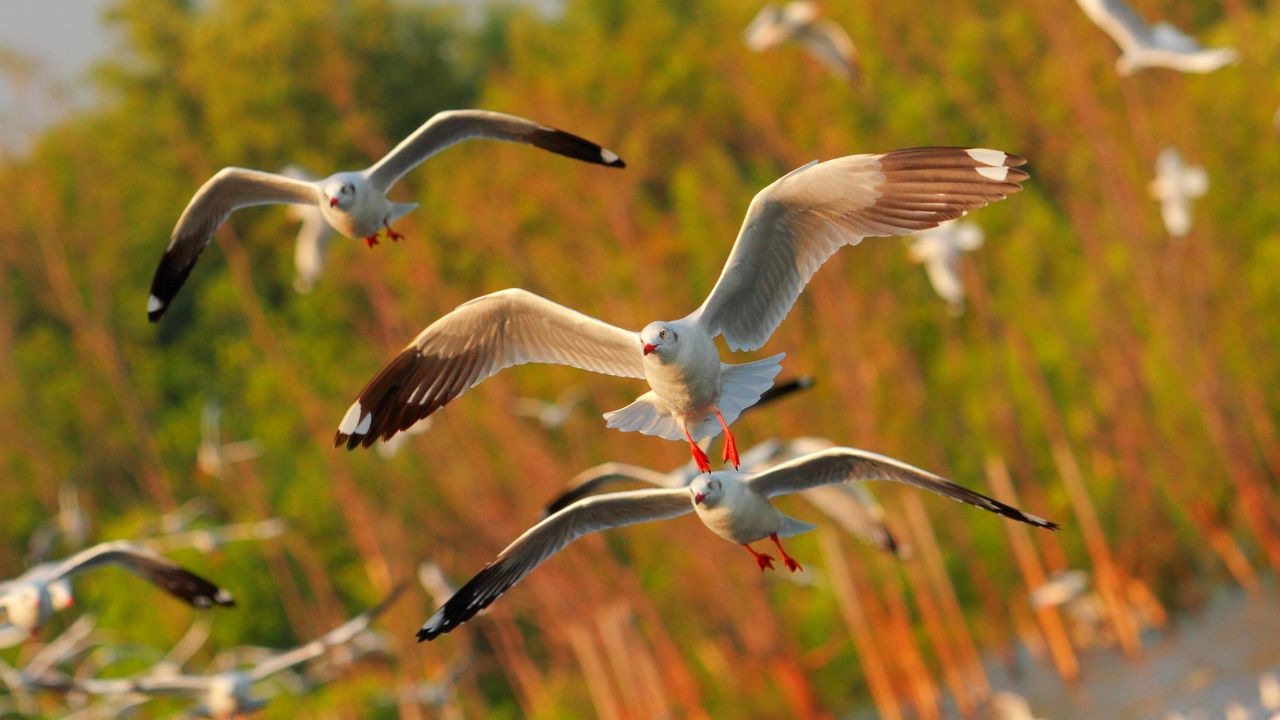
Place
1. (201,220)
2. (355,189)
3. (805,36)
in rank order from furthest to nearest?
(805,36) → (201,220) → (355,189)

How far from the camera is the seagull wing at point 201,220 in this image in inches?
311

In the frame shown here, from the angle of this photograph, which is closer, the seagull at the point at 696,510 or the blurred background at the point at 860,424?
the seagull at the point at 696,510

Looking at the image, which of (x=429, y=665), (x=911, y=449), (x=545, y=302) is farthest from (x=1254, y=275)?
(x=545, y=302)

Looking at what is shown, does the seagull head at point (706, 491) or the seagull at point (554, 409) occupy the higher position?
the seagull at point (554, 409)

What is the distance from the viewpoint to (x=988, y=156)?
5.94 meters

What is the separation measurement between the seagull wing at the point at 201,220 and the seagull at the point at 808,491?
2020 millimetres

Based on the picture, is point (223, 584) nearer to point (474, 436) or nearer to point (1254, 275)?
point (474, 436)

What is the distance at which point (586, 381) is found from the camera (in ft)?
58.9

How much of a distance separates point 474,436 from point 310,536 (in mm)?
7364

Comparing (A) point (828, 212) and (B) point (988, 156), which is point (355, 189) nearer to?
(A) point (828, 212)

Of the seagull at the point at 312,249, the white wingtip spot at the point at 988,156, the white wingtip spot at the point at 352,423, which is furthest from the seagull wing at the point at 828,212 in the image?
the seagull at the point at 312,249

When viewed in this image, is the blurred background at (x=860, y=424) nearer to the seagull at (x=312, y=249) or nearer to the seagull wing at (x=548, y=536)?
the seagull at (x=312, y=249)

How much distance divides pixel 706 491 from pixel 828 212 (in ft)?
3.76

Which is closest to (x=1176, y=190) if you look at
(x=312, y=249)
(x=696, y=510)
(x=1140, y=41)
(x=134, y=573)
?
(x=1140, y=41)
